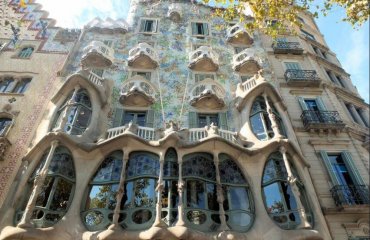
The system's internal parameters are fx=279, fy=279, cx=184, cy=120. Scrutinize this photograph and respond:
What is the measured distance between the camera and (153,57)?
57.9ft

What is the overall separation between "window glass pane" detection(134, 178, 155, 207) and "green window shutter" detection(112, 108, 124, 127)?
4.31m

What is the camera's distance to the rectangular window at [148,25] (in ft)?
68.4

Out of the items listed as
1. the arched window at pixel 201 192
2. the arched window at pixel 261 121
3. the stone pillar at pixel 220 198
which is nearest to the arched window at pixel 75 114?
the arched window at pixel 201 192

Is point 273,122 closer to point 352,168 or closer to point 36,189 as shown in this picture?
point 352,168

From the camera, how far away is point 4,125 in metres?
14.1

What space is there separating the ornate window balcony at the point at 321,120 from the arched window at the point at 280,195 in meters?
3.76

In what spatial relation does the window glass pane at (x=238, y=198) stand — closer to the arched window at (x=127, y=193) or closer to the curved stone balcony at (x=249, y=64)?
the arched window at (x=127, y=193)

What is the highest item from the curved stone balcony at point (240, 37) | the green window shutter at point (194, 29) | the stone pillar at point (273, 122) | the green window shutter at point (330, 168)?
the green window shutter at point (194, 29)

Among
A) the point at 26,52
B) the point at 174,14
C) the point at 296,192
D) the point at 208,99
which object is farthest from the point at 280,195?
the point at 26,52

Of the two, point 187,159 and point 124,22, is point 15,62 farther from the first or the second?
point 187,159

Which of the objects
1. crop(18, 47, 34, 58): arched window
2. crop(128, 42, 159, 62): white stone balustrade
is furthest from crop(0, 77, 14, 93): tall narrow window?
crop(128, 42, 159, 62): white stone balustrade

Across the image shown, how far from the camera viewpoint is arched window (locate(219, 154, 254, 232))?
1038cm

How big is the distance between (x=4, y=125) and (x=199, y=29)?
1464 cm

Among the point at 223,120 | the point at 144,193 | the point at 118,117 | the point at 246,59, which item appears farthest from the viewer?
the point at 246,59
